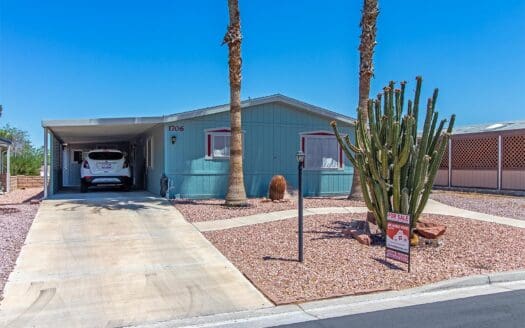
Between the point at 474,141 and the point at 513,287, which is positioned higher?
the point at 474,141

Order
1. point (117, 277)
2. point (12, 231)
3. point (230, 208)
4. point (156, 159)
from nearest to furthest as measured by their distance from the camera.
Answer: point (117, 277), point (12, 231), point (230, 208), point (156, 159)

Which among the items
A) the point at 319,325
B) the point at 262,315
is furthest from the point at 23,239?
the point at 319,325

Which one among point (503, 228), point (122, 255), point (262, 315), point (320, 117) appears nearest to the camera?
point (262, 315)

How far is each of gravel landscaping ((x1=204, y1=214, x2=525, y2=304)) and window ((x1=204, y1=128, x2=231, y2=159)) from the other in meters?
5.14

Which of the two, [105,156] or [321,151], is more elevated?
[321,151]

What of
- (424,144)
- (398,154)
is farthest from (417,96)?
(398,154)

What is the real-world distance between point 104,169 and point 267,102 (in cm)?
635

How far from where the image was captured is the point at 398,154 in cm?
798

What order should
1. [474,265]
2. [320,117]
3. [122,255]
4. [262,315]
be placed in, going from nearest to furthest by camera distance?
[262,315] < [474,265] < [122,255] < [320,117]

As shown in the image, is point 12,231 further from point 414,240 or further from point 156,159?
point 414,240

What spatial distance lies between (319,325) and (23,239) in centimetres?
627

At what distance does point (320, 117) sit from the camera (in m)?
16.1

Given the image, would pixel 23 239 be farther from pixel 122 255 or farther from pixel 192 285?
pixel 192 285

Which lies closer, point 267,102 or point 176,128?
point 176,128
